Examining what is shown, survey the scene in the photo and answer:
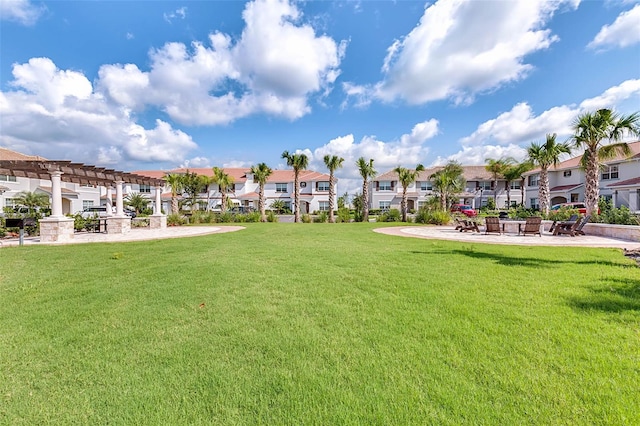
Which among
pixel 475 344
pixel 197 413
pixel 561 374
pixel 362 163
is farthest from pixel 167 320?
pixel 362 163

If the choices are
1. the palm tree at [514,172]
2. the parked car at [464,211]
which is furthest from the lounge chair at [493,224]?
the palm tree at [514,172]

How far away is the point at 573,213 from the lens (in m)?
19.1

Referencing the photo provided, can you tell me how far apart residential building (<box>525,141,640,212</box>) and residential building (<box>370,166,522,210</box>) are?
4.04 metres

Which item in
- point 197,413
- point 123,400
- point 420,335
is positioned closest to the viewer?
point 197,413

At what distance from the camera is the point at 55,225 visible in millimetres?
14758

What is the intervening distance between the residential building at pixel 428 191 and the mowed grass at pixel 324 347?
42.3 metres

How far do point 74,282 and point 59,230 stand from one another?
11.0 meters

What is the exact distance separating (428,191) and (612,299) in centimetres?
4680

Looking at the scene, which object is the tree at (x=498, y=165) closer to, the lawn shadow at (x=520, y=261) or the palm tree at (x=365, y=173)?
the palm tree at (x=365, y=173)

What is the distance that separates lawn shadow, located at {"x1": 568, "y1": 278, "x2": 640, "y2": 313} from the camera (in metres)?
4.74

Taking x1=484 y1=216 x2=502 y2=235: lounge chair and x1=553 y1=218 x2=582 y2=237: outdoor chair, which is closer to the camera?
x1=553 y1=218 x2=582 y2=237: outdoor chair

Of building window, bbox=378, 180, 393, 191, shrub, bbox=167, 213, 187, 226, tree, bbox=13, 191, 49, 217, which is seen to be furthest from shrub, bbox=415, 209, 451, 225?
tree, bbox=13, 191, 49, 217

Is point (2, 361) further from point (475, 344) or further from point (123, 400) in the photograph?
point (475, 344)

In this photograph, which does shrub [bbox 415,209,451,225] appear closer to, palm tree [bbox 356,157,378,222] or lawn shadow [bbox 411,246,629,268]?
palm tree [bbox 356,157,378,222]
